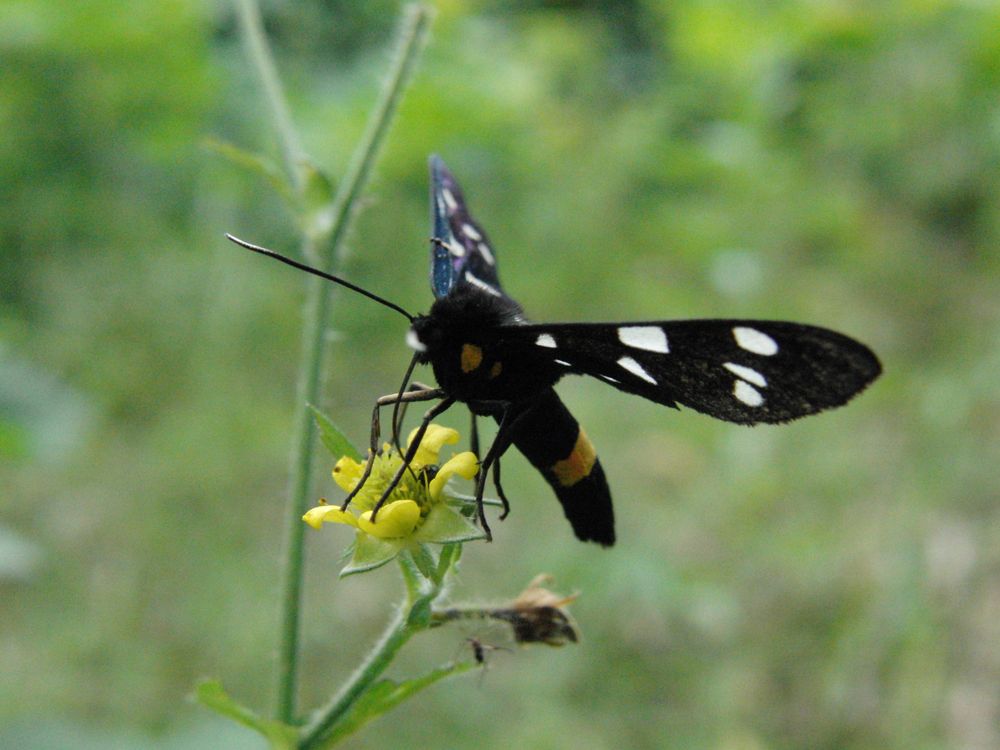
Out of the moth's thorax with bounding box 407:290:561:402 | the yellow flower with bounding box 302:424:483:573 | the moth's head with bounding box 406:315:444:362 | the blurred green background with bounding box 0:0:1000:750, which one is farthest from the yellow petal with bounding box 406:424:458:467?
the blurred green background with bounding box 0:0:1000:750

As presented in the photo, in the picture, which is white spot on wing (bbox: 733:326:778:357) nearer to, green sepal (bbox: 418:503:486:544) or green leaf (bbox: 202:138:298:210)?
green sepal (bbox: 418:503:486:544)

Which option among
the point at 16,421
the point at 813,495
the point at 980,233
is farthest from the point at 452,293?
the point at 980,233

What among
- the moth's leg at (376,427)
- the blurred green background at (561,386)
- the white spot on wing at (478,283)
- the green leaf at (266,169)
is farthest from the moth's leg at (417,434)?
the blurred green background at (561,386)

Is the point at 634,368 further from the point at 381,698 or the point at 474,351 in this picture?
the point at 381,698

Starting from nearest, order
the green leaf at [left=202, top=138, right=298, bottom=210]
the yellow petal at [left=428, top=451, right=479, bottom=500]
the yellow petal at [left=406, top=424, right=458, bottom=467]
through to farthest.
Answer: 1. the yellow petal at [left=428, top=451, right=479, bottom=500]
2. the yellow petal at [left=406, top=424, right=458, bottom=467]
3. the green leaf at [left=202, top=138, right=298, bottom=210]

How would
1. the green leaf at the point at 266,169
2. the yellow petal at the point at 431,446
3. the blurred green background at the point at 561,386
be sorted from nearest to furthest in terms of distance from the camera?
the yellow petal at the point at 431,446 → the green leaf at the point at 266,169 → the blurred green background at the point at 561,386

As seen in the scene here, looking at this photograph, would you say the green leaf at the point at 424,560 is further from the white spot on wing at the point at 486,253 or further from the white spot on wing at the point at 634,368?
the white spot on wing at the point at 486,253

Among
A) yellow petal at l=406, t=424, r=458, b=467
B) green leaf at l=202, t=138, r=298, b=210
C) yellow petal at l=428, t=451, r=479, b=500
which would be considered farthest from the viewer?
green leaf at l=202, t=138, r=298, b=210
